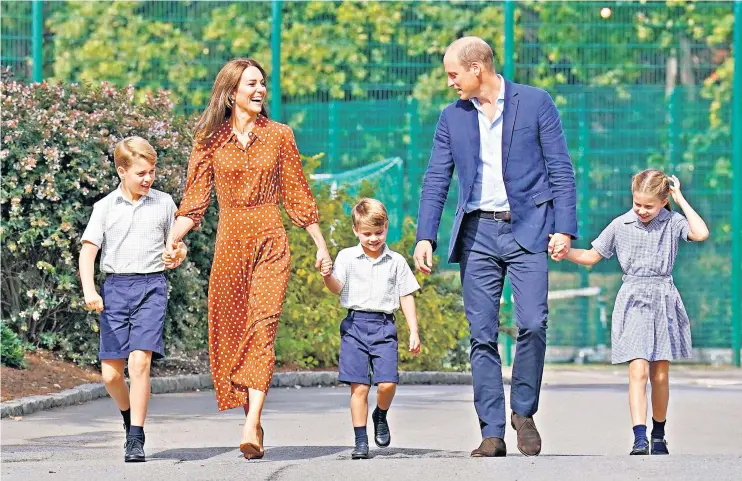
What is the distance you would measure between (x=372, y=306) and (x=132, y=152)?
1.43 m

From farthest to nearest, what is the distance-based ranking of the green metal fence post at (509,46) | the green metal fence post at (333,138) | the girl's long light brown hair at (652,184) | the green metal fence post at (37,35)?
1. the green metal fence post at (509,46)
2. the green metal fence post at (333,138)
3. the green metal fence post at (37,35)
4. the girl's long light brown hair at (652,184)

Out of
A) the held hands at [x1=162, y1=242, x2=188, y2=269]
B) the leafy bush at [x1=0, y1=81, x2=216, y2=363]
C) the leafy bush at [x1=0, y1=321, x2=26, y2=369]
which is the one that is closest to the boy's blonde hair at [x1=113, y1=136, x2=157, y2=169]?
the held hands at [x1=162, y1=242, x2=188, y2=269]

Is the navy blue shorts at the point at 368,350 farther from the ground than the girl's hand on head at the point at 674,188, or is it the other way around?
the girl's hand on head at the point at 674,188

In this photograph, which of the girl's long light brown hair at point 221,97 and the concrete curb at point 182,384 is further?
the concrete curb at point 182,384

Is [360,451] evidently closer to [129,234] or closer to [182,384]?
[129,234]

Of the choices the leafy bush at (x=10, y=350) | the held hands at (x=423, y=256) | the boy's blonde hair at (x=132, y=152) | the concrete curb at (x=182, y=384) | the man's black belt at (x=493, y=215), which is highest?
the boy's blonde hair at (x=132, y=152)

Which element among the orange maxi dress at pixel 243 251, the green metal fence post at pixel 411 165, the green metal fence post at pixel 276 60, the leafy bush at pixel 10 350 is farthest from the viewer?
the green metal fence post at pixel 411 165

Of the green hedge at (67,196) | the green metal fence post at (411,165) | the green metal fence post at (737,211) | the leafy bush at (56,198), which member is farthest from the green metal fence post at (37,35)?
the green metal fence post at (737,211)

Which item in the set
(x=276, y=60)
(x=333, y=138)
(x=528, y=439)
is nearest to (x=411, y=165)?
(x=333, y=138)

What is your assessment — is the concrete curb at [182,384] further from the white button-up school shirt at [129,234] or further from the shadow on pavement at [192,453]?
the white button-up school shirt at [129,234]

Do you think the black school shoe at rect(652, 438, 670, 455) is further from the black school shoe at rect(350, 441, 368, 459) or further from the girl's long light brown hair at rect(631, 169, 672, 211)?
the black school shoe at rect(350, 441, 368, 459)

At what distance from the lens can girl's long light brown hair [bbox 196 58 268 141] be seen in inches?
309

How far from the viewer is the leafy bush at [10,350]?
11.0 metres

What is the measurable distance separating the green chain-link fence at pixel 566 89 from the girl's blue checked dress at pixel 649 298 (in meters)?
7.72
